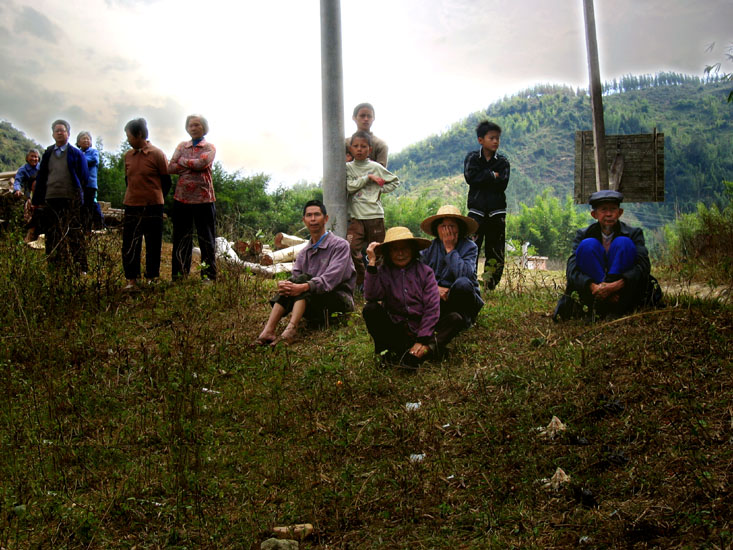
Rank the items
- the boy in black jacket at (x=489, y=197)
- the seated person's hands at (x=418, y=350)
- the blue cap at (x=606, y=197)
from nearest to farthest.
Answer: the seated person's hands at (x=418, y=350), the blue cap at (x=606, y=197), the boy in black jacket at (x=489, y=197)

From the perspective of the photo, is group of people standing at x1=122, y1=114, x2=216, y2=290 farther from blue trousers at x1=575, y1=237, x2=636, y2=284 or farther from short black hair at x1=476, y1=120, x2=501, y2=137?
blue trousers at x1=575, y1=237, x2=636, y2=284

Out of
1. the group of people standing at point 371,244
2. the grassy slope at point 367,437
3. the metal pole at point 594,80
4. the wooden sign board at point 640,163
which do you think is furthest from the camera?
the wooden sign board at point 640,163

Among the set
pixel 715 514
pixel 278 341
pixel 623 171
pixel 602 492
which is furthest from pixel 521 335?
pixel 623 171

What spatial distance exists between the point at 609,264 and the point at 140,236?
5493 mm

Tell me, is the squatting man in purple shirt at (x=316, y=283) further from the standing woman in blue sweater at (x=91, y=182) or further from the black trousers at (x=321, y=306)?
the standing woman in blue sweater at (x=91, y=182)

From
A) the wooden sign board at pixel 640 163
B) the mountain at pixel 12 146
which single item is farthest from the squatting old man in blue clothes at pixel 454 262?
the mountain at pixel 12 146

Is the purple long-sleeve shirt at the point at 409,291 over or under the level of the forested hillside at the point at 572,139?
under

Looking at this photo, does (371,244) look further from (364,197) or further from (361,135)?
(361,135)

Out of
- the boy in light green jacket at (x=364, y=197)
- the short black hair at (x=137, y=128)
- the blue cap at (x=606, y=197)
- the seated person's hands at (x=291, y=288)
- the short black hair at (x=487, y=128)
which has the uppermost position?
the short black hair at (x=137, y=128)

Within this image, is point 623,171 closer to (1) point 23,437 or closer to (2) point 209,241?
(2) point 209,241

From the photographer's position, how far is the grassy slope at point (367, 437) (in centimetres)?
319

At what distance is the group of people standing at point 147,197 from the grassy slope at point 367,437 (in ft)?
5.66

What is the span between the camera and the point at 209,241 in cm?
834

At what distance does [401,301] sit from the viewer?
546 cm
